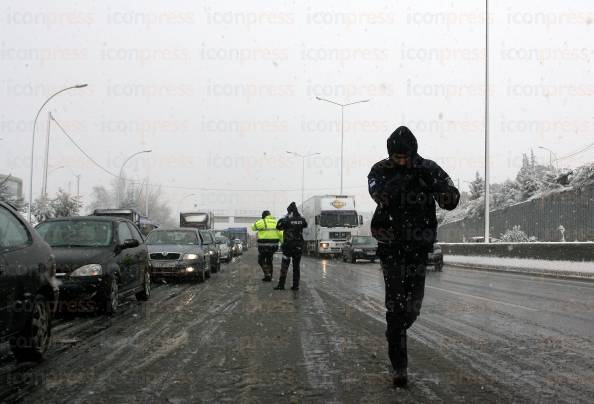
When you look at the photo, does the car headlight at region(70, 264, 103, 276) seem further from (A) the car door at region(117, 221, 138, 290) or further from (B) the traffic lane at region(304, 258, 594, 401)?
(B) the traffic lane at region(304, 258, 594, 401)

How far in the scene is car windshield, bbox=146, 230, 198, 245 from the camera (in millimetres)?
16641

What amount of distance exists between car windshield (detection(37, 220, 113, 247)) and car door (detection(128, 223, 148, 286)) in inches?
29.0

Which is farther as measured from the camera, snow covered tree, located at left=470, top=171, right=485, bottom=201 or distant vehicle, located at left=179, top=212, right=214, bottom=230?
snow covered tree, located at left=470, top=171, right=485, bottom=201

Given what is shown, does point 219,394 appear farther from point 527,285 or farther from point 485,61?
point 485,61

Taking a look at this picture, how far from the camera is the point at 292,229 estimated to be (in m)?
13.1

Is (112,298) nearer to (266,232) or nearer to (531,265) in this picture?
(266,232)

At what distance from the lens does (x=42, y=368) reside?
5.38 meters

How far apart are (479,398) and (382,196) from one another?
A: 5.44ft

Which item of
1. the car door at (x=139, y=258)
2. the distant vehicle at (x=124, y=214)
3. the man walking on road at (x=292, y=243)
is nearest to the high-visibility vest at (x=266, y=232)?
the man walking on road at (x=292, y=243)

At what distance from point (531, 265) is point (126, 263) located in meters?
16.7

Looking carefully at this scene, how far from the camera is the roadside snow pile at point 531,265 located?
19.5m

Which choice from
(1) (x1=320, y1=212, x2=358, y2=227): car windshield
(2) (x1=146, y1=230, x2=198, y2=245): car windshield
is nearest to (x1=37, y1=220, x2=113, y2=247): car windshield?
(2) (x1=146, y1=230, x2=198, y2=245): car windshield

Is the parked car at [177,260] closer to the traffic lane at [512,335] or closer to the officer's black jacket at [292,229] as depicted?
the officer's black jacket at [292,229]

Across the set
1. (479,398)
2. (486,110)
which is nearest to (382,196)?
(479,398)
